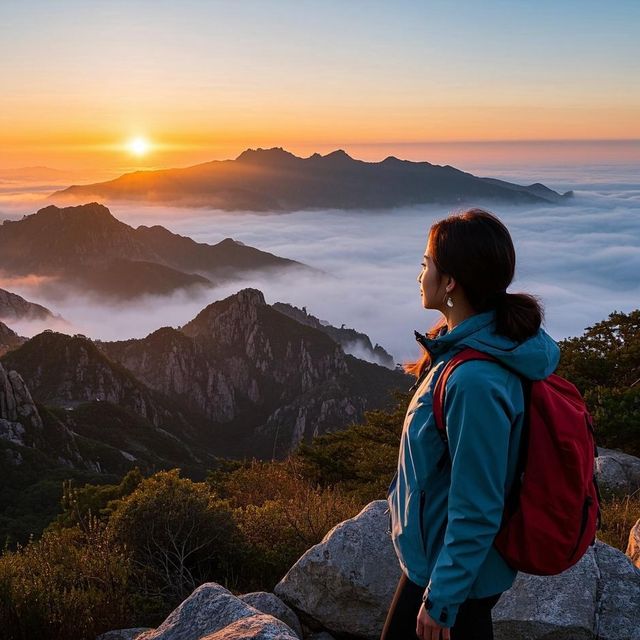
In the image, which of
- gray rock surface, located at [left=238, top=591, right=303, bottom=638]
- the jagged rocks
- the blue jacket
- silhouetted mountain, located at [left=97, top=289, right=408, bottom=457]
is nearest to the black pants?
the blue jacket

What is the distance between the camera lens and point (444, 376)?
7.64 feet

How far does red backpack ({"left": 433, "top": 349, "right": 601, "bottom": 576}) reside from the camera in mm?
2283

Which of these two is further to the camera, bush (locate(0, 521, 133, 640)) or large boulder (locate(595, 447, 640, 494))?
large boulder (locate(595, 447, 640, 494))

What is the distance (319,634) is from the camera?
5020 millimetres

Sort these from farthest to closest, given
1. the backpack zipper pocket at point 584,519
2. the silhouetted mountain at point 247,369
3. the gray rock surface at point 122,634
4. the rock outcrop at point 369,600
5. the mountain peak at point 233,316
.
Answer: the mountain peak at point 233,316 → the silhouetted mountain at point 247,369 → the gray rock surface at point 122,634 → the rock outcrop at point 369,600 → the backpack zipper pocket at point 584,519

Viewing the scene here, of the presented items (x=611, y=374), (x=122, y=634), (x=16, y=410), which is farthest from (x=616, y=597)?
(x=16, y=410)

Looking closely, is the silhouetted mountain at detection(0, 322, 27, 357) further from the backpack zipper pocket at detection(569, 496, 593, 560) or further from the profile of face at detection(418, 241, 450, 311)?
the backpack zipper pocket at detection(569, 496, 593, 560)

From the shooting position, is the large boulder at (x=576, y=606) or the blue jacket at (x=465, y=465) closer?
the blue jacket at (x=465, y=465)

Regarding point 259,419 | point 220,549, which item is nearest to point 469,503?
point 220,549

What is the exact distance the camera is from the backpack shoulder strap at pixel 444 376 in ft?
7.52

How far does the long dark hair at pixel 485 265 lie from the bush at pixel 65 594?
399 centimetres

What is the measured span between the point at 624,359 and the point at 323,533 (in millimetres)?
13356

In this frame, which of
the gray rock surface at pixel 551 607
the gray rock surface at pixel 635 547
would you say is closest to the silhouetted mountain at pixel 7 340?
the gray rock surface at pixel 635 547

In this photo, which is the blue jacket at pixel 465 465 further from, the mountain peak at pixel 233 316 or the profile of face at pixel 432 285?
the mountain peak at pixel 233 316
